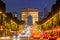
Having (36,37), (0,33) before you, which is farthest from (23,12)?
(36,37)

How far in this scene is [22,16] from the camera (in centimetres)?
17775

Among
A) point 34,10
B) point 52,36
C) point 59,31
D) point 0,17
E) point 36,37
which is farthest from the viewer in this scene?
point 34,10

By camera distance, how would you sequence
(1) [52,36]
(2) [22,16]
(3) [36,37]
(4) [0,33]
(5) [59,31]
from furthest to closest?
(2) [22,16] < (4) [0,33] < (5) [59,31] < (3) [36,37] < (1) [52,36]

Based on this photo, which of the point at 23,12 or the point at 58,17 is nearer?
the point at 58,17

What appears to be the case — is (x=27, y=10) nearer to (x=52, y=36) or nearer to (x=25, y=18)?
(x=25, y=18)

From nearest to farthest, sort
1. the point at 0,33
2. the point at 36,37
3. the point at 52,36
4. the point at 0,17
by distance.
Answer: the point at 52,36, the point at 36,37, the point at 0,33, the point at 0,17

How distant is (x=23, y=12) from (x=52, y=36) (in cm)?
13796

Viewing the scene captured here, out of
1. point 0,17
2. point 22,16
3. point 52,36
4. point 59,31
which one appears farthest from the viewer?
point 22,16

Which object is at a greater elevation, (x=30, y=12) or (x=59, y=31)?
(x=30, y=12)

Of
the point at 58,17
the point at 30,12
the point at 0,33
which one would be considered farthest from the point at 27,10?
the point at 0,33

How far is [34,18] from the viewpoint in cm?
17675

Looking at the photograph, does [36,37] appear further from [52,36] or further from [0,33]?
[0,33]

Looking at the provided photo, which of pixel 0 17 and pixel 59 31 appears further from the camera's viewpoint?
pixel 0 17

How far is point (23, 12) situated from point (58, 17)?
4133 inches
